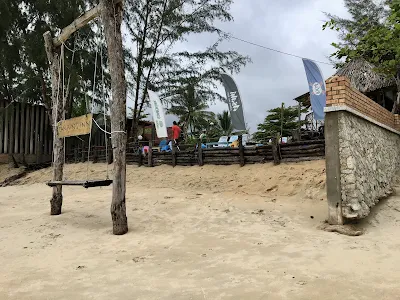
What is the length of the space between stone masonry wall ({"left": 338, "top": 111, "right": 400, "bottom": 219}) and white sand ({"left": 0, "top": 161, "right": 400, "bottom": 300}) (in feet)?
1.05

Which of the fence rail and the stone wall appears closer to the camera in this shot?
the stone wall

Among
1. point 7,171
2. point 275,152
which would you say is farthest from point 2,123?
point 275,152

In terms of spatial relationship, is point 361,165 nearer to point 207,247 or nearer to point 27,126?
point 207,247

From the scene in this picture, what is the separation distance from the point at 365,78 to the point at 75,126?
9766 mm

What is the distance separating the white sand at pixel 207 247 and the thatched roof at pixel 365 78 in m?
5.50

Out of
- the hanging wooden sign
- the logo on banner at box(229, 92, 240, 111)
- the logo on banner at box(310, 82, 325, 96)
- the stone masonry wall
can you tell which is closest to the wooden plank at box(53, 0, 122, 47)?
the hanging wooden sign

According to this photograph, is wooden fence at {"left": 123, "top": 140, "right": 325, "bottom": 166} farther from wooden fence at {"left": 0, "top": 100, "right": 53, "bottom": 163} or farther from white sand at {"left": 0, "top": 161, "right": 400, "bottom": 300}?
wooden fence at {"left": 0, "top": 100, "right": 53, "bottom": 163}

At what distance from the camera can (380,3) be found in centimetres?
1280

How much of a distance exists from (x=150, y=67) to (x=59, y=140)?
300 inches

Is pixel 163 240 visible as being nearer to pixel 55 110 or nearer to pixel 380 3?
pixel 55 110

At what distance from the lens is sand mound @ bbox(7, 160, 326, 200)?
672 cm

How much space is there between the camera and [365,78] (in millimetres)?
10953

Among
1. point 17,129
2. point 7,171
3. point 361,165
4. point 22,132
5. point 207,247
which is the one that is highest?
point 17,129

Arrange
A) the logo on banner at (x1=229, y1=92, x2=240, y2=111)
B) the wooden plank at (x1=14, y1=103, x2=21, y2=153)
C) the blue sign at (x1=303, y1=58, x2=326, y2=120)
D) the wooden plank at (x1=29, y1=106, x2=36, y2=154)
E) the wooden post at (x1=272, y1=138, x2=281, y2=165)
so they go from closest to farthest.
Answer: the wooden post at (x1=272, y1=138, x2=281, y2=165)
the blue sign at (x1=303, y1=58, x2=326, y2=120)
the logo on banner at (x1=229, y1=92, x2=240, y2=111)
the wooden plank at (x1=14, y1=103, x2=21, y2=153)
the wooden plank at (x1=29, y1=106, x2=36, y2=154)
